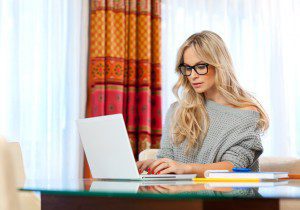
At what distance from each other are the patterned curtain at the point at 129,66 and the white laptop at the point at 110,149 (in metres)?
2.56

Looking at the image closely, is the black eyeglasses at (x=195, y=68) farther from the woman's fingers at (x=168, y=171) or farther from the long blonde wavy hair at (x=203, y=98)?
the woman's fingers at (x=168, y=171)

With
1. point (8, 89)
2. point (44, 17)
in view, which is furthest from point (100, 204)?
point (44, 17)

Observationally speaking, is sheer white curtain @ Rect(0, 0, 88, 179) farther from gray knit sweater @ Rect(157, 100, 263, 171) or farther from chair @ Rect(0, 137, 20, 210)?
chair @ Rect(0, 137, 20, 210)

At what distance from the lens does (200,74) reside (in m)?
2.90

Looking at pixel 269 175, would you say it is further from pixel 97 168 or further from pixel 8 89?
pixel 8 89

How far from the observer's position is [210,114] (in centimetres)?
301

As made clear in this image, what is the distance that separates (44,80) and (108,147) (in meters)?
2.49

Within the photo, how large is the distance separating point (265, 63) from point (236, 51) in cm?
28

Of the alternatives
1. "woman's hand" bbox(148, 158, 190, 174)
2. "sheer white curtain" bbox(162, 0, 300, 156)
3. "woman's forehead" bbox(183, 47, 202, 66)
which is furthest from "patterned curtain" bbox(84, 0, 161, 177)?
"woman's hand" bbox(148, 158, 190, 174)

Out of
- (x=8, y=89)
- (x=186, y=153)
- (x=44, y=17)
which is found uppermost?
(x=44, y=17)

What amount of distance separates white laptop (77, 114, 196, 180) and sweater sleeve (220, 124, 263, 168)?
23.7 inches

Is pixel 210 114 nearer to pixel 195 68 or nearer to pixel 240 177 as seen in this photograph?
pixel 195 68

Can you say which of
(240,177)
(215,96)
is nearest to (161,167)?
(240,177)

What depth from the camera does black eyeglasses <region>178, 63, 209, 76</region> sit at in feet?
9.52
